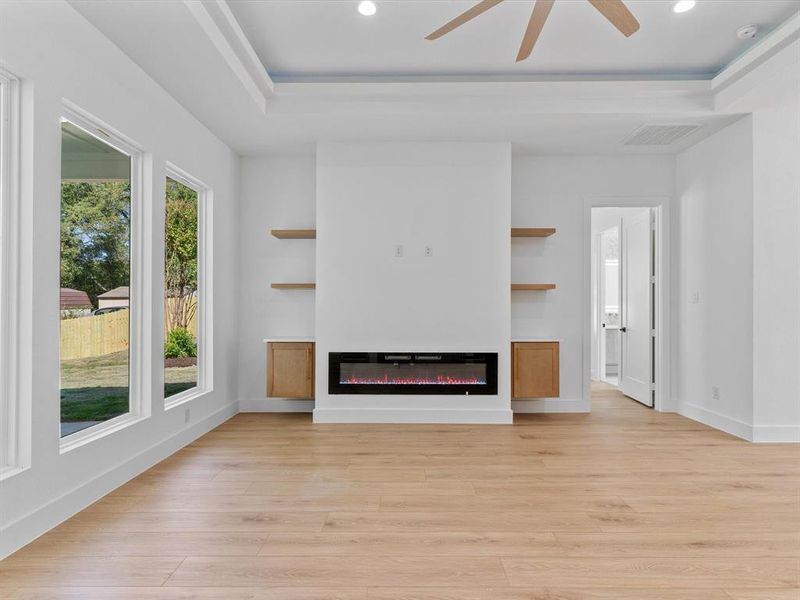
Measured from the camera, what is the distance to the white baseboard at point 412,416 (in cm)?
495

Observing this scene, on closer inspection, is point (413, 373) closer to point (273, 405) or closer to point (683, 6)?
point (273, 405)

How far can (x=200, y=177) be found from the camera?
4.55 m

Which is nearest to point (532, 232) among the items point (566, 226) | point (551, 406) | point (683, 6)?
point (566, 226)

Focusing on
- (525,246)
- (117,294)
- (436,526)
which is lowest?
(436,526)

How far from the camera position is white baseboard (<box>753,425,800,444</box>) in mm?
4223

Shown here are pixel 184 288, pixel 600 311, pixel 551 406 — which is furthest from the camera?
pixel 600 311

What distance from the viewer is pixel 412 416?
196 inches

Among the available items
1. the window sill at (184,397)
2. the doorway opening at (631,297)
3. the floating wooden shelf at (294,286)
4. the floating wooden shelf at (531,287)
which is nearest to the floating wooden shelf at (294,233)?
the floating wooden shelf at (294,286)

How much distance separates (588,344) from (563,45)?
292cm

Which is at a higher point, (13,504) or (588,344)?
(588,344)

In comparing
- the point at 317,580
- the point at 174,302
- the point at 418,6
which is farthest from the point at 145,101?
the point at 317,580

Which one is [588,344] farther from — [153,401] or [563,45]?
[153,401]

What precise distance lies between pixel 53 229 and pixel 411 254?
3.03 m

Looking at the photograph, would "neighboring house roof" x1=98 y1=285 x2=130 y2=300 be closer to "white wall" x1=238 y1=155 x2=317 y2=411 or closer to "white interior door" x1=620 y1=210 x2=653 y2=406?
"white wall" x1=238 y1=155 x2=317 y2=411
